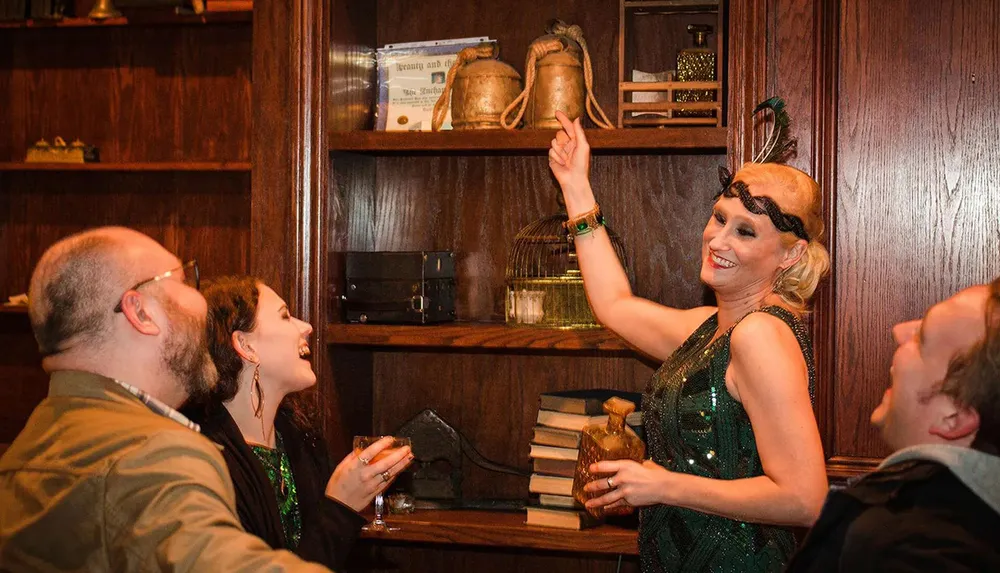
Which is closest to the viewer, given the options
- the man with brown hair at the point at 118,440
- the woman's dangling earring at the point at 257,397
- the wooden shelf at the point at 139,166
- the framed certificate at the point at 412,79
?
the man with brown hair at the point at 118,440

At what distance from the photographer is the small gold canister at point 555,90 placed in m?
2.88

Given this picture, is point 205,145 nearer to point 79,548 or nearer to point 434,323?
point 434,323

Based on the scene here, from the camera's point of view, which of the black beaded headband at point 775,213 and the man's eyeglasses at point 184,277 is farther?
the black beaded headband at point 775,213

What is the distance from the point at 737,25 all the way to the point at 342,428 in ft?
5.06

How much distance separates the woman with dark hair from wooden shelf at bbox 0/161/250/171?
952 millimetres

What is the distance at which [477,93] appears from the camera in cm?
293

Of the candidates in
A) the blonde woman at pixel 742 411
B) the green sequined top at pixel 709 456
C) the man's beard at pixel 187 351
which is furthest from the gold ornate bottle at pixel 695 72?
the man's beard at pixel 187 351

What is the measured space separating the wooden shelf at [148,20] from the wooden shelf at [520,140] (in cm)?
75

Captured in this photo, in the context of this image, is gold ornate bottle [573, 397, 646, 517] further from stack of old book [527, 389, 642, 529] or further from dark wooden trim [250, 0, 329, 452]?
dark wooden trim [250, 0, 329, 452]

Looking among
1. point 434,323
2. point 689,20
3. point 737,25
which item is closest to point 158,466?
point 434,323

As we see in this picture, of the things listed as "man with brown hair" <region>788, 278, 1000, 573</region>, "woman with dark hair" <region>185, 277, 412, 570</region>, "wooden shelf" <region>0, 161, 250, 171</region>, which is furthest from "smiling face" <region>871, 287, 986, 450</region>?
"wooden shelf" <region>0, 161, 250, 171</region>

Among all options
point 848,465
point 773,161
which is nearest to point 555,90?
point 773,161

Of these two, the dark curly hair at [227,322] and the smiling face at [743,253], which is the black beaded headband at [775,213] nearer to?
the smiling face at [743,253]

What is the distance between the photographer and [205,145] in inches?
139
